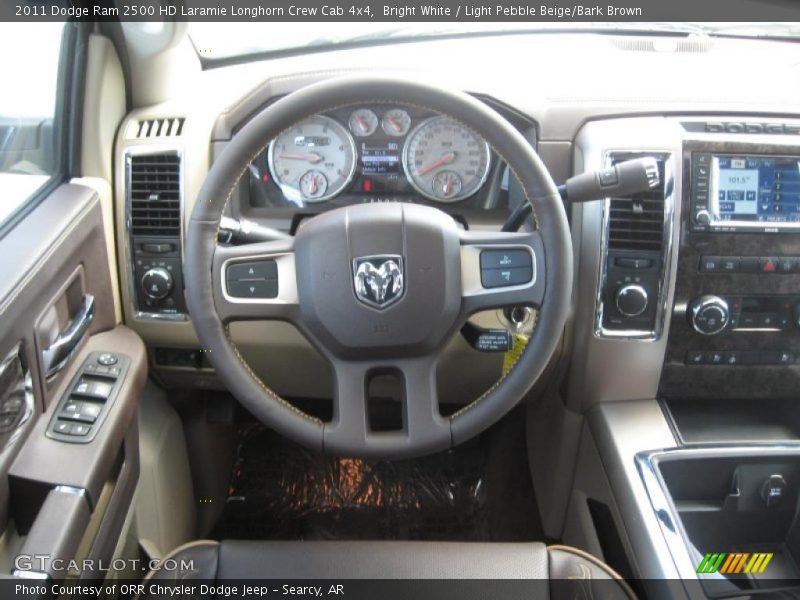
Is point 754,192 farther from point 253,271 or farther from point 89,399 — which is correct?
point 89,399

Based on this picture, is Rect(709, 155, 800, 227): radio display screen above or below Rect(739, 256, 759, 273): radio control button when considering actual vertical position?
above

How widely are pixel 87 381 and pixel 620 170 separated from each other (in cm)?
97

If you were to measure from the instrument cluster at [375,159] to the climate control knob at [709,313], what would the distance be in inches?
19.4

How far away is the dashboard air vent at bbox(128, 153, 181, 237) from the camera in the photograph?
140 cm

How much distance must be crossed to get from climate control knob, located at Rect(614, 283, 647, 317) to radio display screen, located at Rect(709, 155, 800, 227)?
20cm

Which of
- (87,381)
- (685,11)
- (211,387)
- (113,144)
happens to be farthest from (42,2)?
(685,11)

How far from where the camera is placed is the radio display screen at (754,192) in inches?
53.1

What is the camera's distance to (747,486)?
4.60ft

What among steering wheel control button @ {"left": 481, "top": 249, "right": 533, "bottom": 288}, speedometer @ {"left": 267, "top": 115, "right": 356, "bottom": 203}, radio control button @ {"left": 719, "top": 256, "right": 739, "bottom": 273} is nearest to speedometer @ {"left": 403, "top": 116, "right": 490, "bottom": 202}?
speedometer @ {"left": 267, "top": 115, "right": 356, "bottom": 203}

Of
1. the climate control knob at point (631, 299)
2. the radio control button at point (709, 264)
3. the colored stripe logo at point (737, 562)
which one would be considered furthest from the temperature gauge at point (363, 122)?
the colored stripe logo at point (737, 562)

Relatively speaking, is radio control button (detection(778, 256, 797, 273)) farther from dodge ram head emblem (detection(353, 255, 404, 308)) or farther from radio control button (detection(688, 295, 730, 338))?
dodge ram head emblem (detection(353, 255, 404, 308))

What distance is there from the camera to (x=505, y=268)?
111cm

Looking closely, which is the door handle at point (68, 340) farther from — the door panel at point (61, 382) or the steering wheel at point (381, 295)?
the steering wheel at point (381, 295)

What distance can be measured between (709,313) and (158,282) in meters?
1.09
